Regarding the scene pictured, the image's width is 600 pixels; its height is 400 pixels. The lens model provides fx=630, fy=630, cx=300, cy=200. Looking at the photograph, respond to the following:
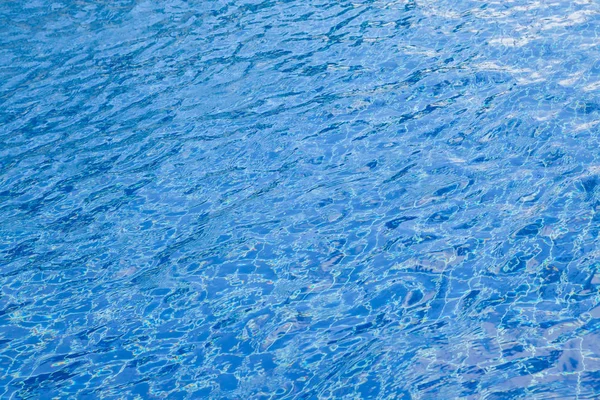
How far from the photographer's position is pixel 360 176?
4965 millimetres

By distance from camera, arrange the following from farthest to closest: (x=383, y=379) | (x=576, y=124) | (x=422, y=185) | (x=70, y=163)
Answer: (x=70, y=163) → (x=576, y=124) → (x=422, y=185) → (x=383, y=379)

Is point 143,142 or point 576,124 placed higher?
point 143,142

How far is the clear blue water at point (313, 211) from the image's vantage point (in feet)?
11.6

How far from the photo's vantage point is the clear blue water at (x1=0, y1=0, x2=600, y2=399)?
3.53m

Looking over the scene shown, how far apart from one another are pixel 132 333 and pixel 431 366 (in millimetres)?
1802

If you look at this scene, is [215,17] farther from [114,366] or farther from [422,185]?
[114,366]

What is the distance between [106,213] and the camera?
4969 millimetres

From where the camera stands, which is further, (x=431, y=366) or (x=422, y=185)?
(x=422, y=185)

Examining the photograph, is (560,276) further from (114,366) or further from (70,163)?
(70,163)

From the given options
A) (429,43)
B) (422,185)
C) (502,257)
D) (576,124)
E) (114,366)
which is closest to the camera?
(114,366)

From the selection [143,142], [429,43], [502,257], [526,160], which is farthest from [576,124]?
[143,142]

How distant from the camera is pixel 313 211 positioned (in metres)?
4.68

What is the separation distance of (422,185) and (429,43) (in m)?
2.62

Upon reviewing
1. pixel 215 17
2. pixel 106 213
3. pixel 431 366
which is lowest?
pixel 431 366
